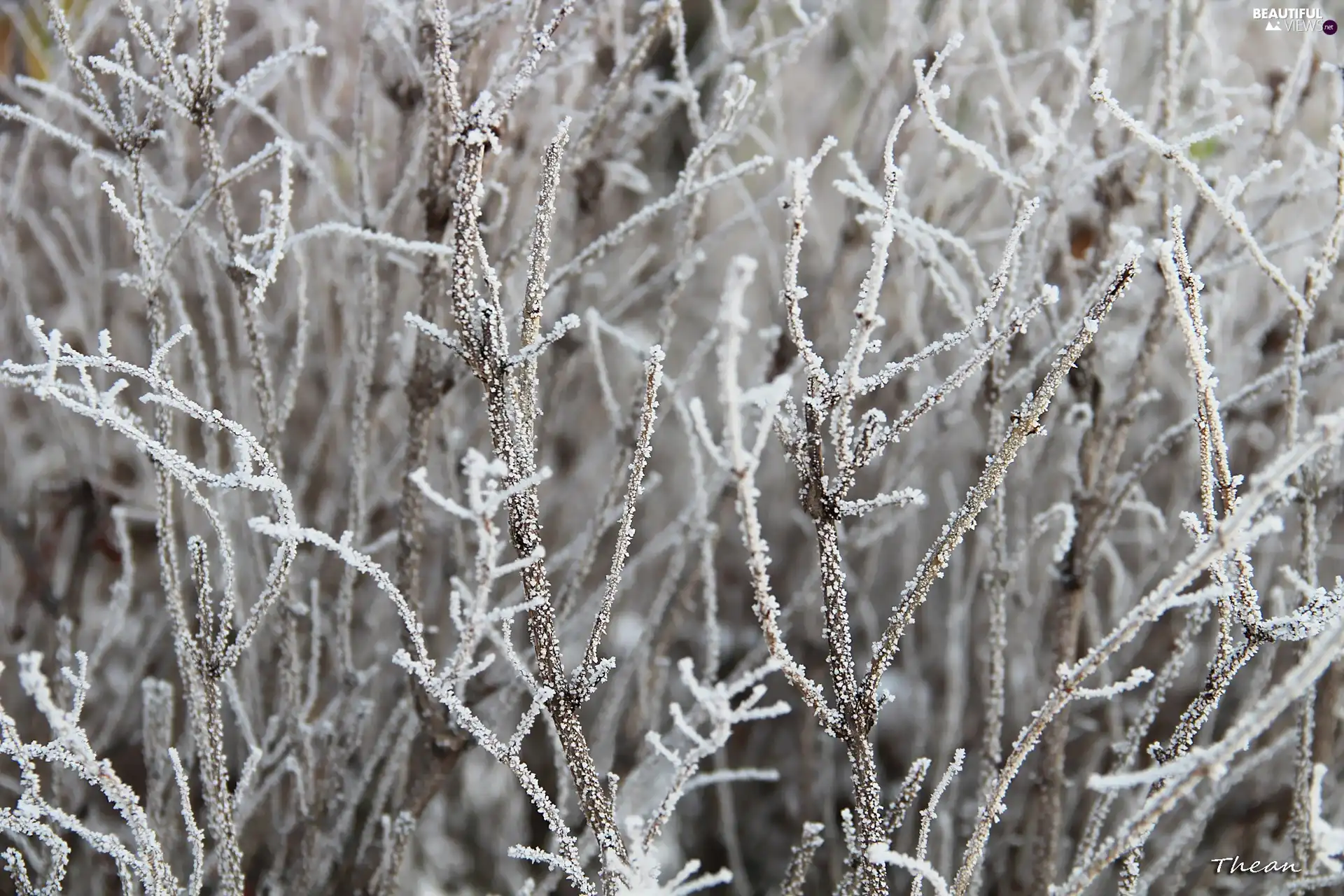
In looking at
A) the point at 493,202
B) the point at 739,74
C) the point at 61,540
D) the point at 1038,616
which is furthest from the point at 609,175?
the point at 61,540

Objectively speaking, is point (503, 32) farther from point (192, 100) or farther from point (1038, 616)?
point (1038, 616)

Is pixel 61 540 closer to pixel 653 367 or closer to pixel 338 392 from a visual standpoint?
pixel 338 392

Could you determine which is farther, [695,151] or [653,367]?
[695,151]

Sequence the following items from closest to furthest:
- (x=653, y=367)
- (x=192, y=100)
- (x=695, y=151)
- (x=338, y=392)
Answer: (x=653, y=367) → (x=192, y=100) → (x=695, y=151) → (x=338, y=392)

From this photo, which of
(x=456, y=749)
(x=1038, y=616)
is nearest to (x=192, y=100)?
(x=456, y=749)

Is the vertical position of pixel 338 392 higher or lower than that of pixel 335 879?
higher

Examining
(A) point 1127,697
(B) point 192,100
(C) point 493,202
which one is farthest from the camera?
(A) point 1127,697

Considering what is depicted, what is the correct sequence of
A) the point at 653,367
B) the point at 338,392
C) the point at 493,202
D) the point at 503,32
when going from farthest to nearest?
1. the point at 503,32
2. the point at 338,392
3. the point at 493,202
4. the point at 653,367

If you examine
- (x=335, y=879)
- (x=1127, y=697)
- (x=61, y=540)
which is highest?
(x=61, y=540)

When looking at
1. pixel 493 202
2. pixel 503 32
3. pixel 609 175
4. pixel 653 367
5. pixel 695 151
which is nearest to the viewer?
pixel 653 367
